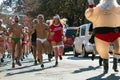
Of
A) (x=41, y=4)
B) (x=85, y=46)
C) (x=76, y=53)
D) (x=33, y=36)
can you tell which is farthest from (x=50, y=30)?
(x=41, y=4)

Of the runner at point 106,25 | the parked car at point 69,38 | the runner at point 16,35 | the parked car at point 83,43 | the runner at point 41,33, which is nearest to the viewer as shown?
the runner at point 106,25

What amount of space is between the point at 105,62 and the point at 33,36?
330 inches

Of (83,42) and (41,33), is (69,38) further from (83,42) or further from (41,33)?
(41,33)

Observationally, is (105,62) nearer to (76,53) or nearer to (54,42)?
(54,42)

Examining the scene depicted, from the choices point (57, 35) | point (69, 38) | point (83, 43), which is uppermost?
point (69, 38)

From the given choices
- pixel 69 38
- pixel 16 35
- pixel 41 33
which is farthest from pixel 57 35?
pixel 69 38

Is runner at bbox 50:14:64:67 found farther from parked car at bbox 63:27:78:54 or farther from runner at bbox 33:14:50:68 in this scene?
parked car at bbox 63:27:78:54

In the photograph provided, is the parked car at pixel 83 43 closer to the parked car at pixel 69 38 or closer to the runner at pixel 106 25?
the parked car at pixel 69 38

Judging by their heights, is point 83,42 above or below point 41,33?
below

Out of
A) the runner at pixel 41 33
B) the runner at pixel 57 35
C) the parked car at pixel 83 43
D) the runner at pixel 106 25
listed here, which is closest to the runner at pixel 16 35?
the runner at pixel 41 33

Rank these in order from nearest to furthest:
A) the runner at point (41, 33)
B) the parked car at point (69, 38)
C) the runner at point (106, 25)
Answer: the runner at point (106, 25)
the runner at point (41, 33)
the parked car at point (69, 38)

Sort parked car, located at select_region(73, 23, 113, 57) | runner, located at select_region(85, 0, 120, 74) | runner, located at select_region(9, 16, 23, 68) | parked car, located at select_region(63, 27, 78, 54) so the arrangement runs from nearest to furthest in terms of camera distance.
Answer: runner, located at select_region(85, 0, 120, 74) < runner, located at select_region(9, 16, 23, 68) < parked car, located at select_region(73, 23, 113, 57) < parked car, located at select_region(63, 27, 78, 54)

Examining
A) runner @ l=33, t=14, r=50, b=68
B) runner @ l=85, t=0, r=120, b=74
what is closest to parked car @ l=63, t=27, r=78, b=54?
runner @ l=33, t=14, r=50, b=68

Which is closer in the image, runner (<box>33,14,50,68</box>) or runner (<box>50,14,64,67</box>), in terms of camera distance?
runner (<box>33,14,50,68</box>)
